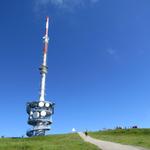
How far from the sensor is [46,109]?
5832 inches

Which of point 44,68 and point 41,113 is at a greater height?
point 44,68

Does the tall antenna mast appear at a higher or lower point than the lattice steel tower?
higher

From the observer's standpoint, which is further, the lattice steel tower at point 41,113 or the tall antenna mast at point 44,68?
the lattice steel tower at point 41,113

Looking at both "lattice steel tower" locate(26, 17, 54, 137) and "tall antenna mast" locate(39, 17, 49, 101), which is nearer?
"tall antenna mast" locate(39, 17, 49, 101)

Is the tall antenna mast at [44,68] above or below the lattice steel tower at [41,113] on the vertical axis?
above

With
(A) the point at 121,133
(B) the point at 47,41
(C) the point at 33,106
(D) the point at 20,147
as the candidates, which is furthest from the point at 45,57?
(D) the point at 20,147

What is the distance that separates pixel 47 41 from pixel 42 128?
35.0m

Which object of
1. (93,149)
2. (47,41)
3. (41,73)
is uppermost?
(47,41)

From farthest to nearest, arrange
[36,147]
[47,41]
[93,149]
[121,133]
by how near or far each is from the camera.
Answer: [47,41] → [121,133] → [36,147] → [93,149]

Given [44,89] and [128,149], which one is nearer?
[128,149]

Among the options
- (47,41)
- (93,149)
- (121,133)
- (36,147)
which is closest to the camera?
(93,149)

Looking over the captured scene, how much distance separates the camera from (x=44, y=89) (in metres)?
147

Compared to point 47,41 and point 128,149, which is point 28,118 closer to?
point 47,41

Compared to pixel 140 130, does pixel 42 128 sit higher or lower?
higher
